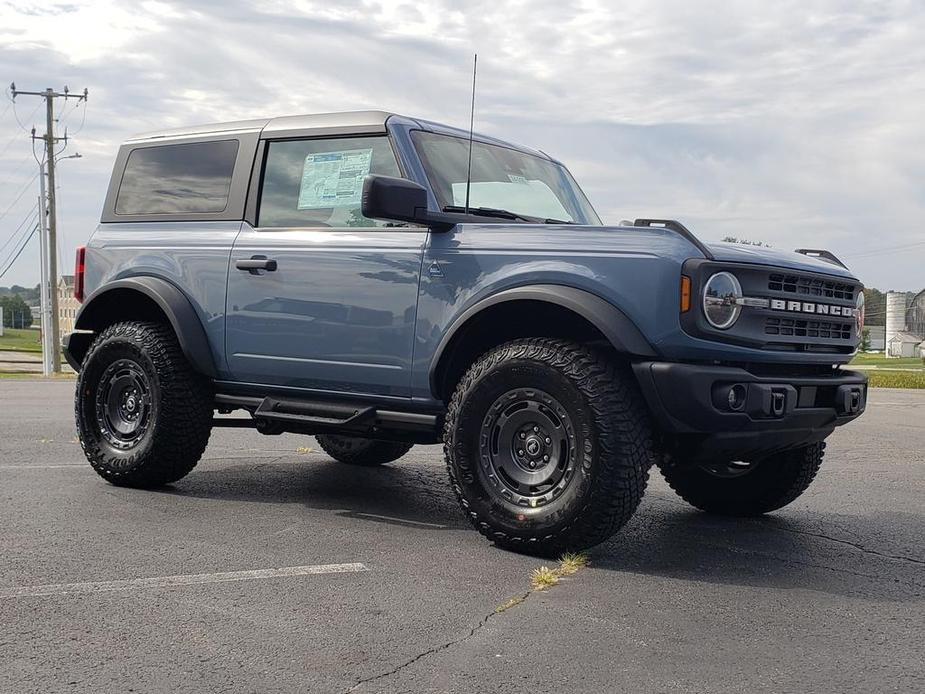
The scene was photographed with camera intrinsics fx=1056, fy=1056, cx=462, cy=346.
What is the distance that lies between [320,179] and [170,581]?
8.59 ft

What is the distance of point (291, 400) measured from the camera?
5.98 meters

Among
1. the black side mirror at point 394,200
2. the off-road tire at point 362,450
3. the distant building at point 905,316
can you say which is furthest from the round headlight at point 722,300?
the distant building at point 905,316

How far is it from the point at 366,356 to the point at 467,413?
2.64ft

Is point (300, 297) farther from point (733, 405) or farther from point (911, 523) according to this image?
point (911, 523)

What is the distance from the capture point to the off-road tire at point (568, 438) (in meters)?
4.60

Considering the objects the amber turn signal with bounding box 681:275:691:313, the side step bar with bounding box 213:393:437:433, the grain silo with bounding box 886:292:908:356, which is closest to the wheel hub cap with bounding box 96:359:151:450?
the side step bar with bounding box 213:393:437:433

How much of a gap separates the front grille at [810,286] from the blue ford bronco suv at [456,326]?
19 millimetres

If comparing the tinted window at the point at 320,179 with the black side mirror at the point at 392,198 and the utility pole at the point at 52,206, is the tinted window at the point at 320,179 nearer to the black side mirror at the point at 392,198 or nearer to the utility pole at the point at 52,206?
the black side mirror at the point at 392,198

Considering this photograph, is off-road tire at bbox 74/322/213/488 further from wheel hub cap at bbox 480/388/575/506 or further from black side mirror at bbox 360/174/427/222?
wheel hub cap at bbox 480/388/575/506

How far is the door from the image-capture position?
17.9 feet

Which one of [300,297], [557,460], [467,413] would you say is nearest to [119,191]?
[300,297]

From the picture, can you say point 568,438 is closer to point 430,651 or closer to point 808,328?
point 808,328

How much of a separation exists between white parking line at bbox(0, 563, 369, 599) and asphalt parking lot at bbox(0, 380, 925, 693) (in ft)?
0.05

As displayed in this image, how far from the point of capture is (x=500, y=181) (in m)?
6.00
